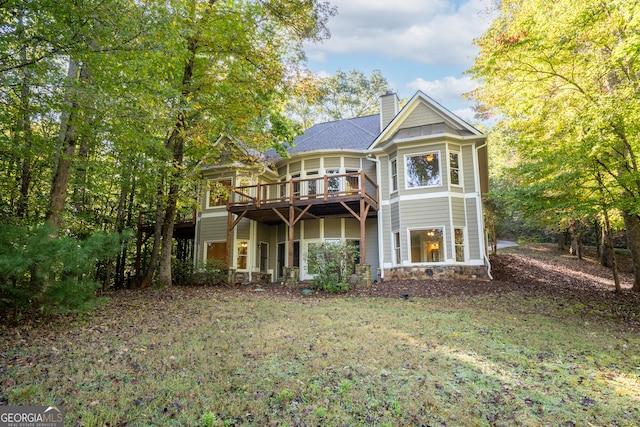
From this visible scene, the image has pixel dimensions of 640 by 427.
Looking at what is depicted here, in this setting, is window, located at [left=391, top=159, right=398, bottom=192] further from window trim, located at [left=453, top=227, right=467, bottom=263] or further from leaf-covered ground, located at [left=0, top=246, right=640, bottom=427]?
leaf-covered ground, located at [left=0, top=246, right=640, bottom=427]

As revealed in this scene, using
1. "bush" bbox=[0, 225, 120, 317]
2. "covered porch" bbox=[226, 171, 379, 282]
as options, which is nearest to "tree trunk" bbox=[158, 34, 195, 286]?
"covered porch" bbox=[226, 171, 379, 282]

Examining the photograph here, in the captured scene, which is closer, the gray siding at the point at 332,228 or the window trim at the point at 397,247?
the window trim at the point at 397,247

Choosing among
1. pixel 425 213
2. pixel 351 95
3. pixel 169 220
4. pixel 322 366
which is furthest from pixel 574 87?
pixel 351 95

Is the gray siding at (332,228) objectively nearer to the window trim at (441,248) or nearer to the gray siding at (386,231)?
the gray siding at (386,231)

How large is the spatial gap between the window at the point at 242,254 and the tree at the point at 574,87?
12.0m

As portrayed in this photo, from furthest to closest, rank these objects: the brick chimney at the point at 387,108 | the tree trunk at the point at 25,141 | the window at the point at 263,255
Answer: the window at the point at 263,255
the brick chimney at the point at 387,108
the tree trunk at the point at 25,141

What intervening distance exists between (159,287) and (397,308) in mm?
7600

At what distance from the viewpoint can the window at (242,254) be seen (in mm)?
16734

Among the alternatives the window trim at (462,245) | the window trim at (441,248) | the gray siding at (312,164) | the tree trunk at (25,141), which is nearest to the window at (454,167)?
the window trim at (462,245)

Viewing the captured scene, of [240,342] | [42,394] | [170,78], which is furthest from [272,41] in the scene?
[42,394]

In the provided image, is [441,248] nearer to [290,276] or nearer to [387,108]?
[290,276]

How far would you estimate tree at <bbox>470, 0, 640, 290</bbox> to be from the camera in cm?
790

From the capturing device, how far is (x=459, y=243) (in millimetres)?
13727

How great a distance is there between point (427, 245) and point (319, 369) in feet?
34.2
